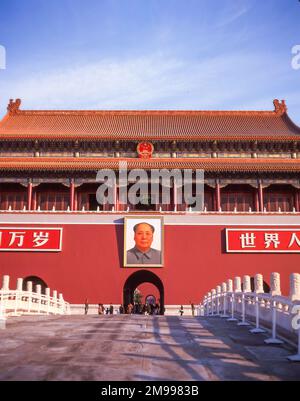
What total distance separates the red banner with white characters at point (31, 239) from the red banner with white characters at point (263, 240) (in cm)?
768

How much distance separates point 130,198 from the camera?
24297mm

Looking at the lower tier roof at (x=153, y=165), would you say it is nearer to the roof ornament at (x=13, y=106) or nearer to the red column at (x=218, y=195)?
the red column at (x=218, y=195)

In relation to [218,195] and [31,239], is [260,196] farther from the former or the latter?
[31,239]

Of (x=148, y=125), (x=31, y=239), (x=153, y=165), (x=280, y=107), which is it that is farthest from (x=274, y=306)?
(x=280, y=107)

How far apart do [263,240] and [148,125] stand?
1141 cm

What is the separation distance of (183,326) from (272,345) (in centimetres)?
325

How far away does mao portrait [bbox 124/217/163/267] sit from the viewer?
2144cm

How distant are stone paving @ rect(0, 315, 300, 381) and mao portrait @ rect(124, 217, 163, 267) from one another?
35.3 ft

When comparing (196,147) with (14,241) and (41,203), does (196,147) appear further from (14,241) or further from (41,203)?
(14,241)

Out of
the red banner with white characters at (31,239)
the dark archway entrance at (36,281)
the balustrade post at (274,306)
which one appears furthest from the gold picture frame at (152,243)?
the balustrade post at (274,306)

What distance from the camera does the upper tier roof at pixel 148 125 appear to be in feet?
85.0

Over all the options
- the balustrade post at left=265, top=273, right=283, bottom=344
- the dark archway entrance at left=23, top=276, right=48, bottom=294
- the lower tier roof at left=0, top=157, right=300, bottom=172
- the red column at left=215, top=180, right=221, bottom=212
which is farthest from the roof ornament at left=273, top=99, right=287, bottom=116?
the balustrade post at left=265, top=273, right=283, bottom=344

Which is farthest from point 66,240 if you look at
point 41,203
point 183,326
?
point 183,326
